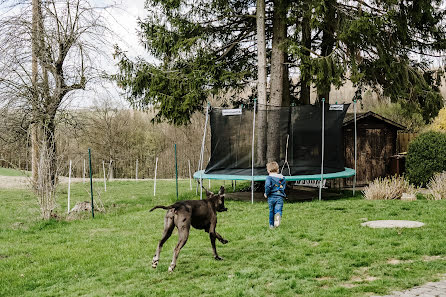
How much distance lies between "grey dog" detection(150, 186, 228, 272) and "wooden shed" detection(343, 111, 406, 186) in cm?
1282

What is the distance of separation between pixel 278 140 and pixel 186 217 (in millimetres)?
8142

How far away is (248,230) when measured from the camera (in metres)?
8.45

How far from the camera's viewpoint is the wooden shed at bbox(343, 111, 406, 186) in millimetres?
17969

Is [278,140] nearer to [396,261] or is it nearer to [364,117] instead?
[364,117]

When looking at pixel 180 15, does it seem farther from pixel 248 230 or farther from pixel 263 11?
pixel 248 230

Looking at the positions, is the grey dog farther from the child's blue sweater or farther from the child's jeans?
the child's jeans

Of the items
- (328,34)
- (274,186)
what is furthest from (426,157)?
(274,186)

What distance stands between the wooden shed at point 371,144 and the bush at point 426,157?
10.4 ft

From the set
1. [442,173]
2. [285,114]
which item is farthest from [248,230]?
[442,173]

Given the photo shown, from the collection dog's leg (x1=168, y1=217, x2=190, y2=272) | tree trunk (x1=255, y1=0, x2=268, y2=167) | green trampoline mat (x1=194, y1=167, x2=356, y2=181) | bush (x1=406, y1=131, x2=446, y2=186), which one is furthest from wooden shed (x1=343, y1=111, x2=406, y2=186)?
dog's leg (x1=168, y1=217, x2=190, y2=272)

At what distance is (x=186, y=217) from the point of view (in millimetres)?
5680

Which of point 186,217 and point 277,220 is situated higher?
point 186,217

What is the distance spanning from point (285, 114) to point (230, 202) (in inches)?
120

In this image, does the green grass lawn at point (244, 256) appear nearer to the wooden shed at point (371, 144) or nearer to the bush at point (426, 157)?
the bush at point (426, 157)
